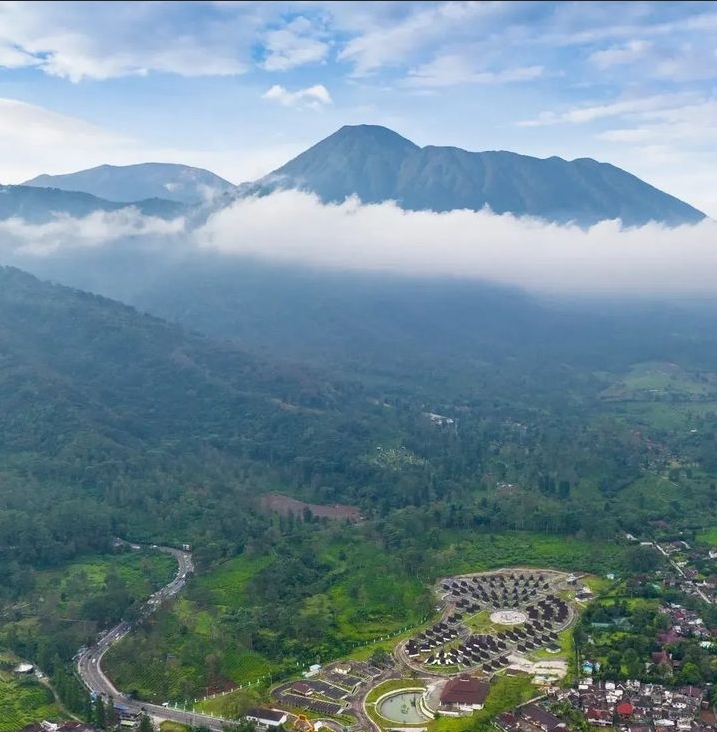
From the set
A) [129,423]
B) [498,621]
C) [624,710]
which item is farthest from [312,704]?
[129,423]

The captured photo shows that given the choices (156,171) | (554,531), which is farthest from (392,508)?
(156,171)

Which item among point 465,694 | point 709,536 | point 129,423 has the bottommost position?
point 465,694

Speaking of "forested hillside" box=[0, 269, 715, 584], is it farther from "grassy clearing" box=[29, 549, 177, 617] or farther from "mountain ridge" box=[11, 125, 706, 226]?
"mountain ridge" box=[11, 125, 706, 226]

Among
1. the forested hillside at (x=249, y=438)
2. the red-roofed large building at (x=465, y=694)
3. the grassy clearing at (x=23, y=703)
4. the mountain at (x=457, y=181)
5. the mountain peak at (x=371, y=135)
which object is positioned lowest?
the grassy clearing at (x=23, y=703)

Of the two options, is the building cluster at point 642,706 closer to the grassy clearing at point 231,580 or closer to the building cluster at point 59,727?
the grassy clearing at point 231,580

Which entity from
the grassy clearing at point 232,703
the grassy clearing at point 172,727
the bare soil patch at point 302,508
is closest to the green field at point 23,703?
the grassy clearing at point 172,727

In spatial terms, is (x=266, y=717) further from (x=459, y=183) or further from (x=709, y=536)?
(x=459, y=183)

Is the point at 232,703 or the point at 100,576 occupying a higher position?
the point at 232,703
